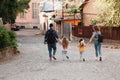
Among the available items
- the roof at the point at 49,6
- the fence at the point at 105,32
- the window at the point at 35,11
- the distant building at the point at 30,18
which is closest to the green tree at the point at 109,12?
the fence at the point at 105,32

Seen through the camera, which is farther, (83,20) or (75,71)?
(83,20)

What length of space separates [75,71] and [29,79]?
2.71 m

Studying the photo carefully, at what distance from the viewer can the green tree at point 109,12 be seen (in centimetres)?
3872

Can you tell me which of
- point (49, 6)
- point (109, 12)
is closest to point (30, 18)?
point (49, 6)

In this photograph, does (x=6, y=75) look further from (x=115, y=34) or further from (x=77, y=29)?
(x=77, y=29)

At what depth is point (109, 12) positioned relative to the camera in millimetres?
39719

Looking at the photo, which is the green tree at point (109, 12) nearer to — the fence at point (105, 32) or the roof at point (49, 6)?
the fence at point (105, 32)

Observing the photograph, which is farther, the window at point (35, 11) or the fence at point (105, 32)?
the window at point (35, 11)

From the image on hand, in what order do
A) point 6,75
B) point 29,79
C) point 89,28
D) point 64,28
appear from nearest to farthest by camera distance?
point 29,79 < point 6,75 < point 89,28 < point 64,28

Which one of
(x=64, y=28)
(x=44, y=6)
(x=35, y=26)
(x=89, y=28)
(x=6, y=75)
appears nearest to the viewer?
(x=6, y=75)

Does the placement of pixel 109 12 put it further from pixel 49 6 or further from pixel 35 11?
pixel 35 11

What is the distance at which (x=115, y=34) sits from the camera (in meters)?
43.4

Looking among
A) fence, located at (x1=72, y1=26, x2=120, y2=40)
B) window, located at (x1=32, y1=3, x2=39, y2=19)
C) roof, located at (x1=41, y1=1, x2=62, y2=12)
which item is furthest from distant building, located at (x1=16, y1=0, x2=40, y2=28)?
fence, located at (x1=72, y1=26, x2=120, y2=40)

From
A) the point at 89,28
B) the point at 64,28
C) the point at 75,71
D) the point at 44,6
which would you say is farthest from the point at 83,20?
the point at 75,71
